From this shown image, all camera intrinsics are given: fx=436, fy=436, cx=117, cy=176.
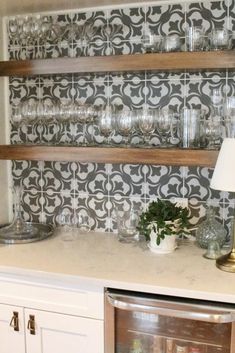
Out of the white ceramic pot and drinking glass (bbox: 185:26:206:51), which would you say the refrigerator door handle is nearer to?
the white ceramic pot

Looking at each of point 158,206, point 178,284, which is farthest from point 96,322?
point 158,206

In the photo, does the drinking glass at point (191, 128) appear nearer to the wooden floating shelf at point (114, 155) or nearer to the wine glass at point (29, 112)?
the wooden floating shelf at point (114, 155)

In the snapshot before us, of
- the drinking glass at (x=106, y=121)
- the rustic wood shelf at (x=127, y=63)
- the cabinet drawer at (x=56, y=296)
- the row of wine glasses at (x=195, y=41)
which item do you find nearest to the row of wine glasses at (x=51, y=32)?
the rustic wood shelf at (x=127, y=63)

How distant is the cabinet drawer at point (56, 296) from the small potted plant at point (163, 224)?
41 centimetres

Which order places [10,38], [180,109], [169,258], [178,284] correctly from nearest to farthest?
[178,284]
[169,258]
[180,109]
[10,38]

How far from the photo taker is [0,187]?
2506 mm

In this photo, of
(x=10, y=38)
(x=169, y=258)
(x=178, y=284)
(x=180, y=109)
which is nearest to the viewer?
(x=178, y=284)

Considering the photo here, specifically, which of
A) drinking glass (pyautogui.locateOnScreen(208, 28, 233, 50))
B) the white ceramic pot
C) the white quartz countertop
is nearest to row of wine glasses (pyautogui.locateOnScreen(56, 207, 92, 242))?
the white quartz countertop

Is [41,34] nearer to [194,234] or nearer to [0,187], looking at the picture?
[0,187]

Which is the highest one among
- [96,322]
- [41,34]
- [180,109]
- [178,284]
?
[41,34]

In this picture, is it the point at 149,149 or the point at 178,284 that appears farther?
the point at 149,149

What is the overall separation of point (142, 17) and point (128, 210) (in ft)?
3.31

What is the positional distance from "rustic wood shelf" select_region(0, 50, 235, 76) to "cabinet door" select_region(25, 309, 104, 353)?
1.14 m

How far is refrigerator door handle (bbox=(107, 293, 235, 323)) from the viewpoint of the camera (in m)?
1.61
